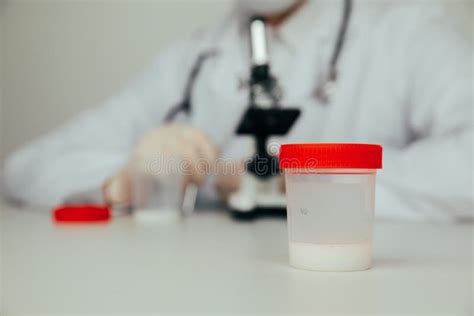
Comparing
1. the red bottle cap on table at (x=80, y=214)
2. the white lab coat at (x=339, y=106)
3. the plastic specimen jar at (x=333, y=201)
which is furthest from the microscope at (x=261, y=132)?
the plastic specimen jar at (x=333, y=201)

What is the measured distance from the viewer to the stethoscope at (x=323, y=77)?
1482 millimetres

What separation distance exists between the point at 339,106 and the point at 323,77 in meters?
0.10

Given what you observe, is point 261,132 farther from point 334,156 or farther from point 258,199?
point 334,156

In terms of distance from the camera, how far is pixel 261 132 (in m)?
1.13

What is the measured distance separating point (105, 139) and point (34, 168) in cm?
23

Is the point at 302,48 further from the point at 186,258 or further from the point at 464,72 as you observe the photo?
the point at 186,258

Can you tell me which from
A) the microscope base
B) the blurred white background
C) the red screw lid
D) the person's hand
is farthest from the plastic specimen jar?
the blurred white background

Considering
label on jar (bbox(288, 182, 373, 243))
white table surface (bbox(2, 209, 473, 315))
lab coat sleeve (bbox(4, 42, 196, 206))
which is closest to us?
white table surface (bbox(2, 209, 473, 315))

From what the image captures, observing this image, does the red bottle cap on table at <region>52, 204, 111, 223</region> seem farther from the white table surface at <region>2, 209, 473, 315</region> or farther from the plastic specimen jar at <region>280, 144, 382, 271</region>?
the plastic specimen jar at <region>280, 144, 382, 271</region>

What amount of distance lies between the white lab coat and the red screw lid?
56 cm

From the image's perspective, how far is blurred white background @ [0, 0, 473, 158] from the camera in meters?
1.87

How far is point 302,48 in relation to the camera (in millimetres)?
1549

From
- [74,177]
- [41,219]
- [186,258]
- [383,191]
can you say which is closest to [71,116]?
[74,177]
